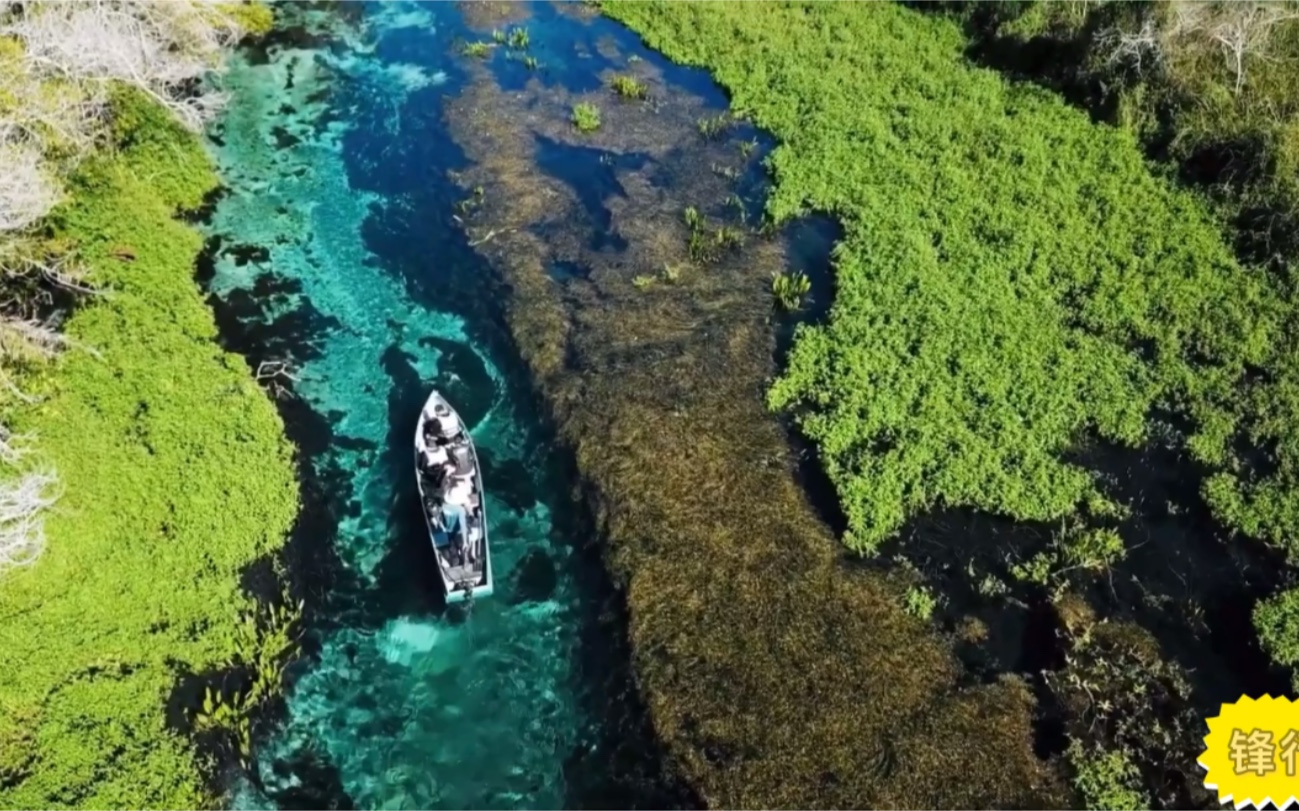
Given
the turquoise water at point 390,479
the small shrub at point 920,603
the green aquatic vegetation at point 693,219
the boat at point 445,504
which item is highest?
the green aquatic vegetation at point 693,219

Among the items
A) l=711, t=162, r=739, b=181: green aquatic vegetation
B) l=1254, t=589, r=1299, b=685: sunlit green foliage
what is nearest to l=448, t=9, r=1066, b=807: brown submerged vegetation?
l=711, t=162, r=739, b=181: green aquatic vegetation

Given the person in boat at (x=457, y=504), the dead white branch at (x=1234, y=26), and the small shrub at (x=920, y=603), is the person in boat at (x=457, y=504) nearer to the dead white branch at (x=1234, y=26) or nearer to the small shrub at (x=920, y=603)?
the small shrub at (x=920, y=603)

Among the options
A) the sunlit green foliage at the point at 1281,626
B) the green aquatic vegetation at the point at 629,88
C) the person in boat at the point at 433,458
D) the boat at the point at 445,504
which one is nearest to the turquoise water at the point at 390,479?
the boat at the point at 445,504

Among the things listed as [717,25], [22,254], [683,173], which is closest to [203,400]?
[22,254]

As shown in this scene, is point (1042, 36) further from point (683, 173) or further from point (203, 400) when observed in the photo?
point (203, 400)

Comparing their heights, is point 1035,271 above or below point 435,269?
above

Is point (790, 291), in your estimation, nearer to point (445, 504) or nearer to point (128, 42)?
point (445, 504)

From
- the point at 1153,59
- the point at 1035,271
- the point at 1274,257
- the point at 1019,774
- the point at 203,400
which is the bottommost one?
the point at 203,400
